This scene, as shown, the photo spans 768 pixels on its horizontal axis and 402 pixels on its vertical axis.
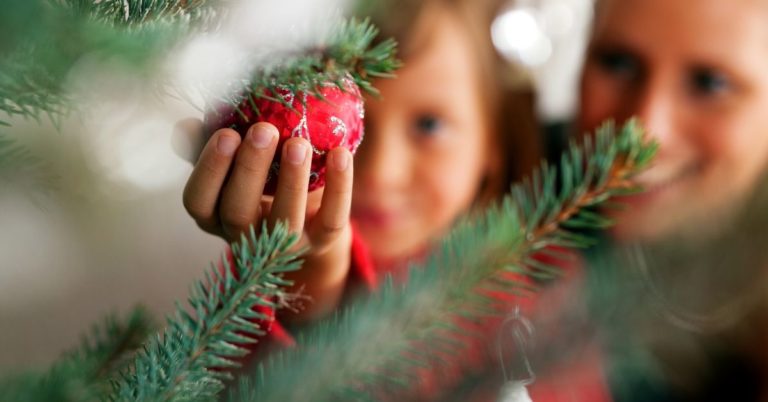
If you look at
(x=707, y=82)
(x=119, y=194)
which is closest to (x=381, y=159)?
(x=119, y=194)

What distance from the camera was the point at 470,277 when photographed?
272mm

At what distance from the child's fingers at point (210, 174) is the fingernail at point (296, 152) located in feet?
0.08

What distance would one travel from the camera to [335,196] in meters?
0.30

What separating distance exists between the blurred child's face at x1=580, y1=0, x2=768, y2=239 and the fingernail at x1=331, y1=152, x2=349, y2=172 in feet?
2.27

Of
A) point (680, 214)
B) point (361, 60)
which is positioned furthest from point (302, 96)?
point (680, 214)

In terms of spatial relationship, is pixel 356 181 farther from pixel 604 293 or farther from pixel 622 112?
pixel 604 293

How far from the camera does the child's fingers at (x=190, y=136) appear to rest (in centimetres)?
33

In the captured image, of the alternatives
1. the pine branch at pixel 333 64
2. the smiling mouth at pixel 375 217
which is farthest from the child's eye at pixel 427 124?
the pine branch at pixel 333 64

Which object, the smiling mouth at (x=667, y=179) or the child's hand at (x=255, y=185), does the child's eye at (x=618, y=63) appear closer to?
the smiling mouth at (x=667, y=179)

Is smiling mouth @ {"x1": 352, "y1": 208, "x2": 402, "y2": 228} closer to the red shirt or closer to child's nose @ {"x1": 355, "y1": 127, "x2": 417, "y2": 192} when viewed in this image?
child's nose @ {"x1": 355, "y1": 127, "x2": 417, "y2": 192}

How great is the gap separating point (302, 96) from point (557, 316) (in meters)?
0.17

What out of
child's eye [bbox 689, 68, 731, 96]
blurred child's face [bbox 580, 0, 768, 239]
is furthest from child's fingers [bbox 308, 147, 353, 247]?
child's eye [bbox 689, 68, 731, 96]

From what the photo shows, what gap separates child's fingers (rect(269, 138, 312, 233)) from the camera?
28 centimetres

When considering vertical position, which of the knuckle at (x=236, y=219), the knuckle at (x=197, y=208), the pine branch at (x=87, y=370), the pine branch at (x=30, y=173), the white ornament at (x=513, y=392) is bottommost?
the white ornament at (x=513, y=392)
